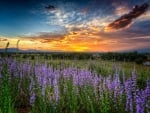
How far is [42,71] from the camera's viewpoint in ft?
33.3

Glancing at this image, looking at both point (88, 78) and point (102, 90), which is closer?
point (102, 90)

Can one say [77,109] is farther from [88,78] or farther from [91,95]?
[88,78]

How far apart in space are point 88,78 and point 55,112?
7.28 feet

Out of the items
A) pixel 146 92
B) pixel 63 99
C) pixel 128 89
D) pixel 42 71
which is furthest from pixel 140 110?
pixel 42 71

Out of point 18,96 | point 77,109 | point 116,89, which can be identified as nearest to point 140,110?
point 116,89

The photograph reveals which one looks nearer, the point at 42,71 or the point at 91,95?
the point at 91,95

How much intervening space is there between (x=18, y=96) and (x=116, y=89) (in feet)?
11.5

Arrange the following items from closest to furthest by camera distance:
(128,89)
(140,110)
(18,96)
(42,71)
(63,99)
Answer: (140,110), (128,89), (63,99), (18,96), (42,71)

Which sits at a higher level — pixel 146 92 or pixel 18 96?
pixel 146 92

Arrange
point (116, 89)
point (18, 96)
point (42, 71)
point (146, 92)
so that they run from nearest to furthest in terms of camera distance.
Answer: point (146, 92)
point (116, 89)
point (18, 96)
point (42, 71)

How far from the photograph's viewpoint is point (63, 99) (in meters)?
7.78

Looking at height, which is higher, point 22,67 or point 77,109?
point 22,67

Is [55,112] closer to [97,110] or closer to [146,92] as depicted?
[97,110]

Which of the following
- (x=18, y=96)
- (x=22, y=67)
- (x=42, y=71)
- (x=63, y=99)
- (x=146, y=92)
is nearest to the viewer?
(x=146, y=92)
